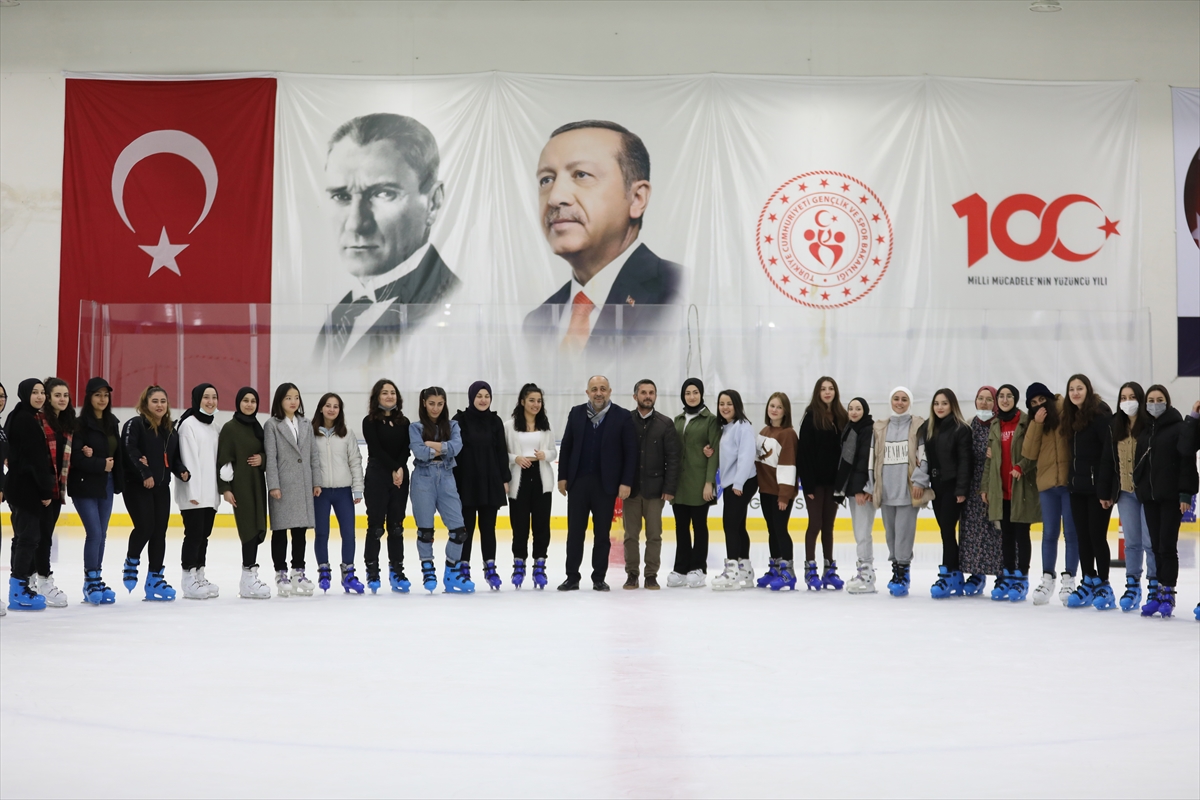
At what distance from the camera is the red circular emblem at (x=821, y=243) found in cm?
1588

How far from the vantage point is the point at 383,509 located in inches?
319

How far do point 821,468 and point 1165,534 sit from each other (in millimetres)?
2303

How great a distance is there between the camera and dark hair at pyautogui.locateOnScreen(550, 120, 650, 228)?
1588 cm

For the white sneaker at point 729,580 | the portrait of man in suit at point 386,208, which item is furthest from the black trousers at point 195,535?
the portrait of man in suit at point 386,208

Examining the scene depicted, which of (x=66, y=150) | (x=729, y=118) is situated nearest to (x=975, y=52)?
(x=729, y=118)

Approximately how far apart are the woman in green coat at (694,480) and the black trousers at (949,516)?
1.53m

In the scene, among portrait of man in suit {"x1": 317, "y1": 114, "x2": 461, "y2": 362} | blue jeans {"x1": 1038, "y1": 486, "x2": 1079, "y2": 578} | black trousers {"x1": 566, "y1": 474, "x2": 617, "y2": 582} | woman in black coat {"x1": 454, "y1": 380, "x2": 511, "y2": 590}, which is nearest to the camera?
blue jeans {"x1": 1038, "y1": 486, "x2": 1079, "y2": 578}

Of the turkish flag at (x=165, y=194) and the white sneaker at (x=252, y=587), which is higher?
the turkish flag at (x=165, y=194)

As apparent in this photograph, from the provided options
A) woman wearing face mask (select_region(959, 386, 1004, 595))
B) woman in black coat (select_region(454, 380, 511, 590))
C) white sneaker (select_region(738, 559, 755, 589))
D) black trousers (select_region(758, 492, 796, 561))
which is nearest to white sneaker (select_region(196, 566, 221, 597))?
woman in black coat (select_region(454, 380, 511, 590))

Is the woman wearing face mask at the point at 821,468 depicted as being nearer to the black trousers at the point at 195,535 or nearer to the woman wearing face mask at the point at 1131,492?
the woman wearing face mask at the point at 1131,492

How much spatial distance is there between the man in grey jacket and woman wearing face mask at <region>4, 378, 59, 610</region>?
3788mm

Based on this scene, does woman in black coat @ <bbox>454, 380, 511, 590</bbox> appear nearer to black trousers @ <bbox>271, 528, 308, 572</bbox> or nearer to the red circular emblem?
black trousers @ <bbox>271, 528, 308, 572</bbox>

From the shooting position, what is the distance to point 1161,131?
1630 centimetres

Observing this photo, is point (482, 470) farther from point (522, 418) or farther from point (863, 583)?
point (863, 583)
